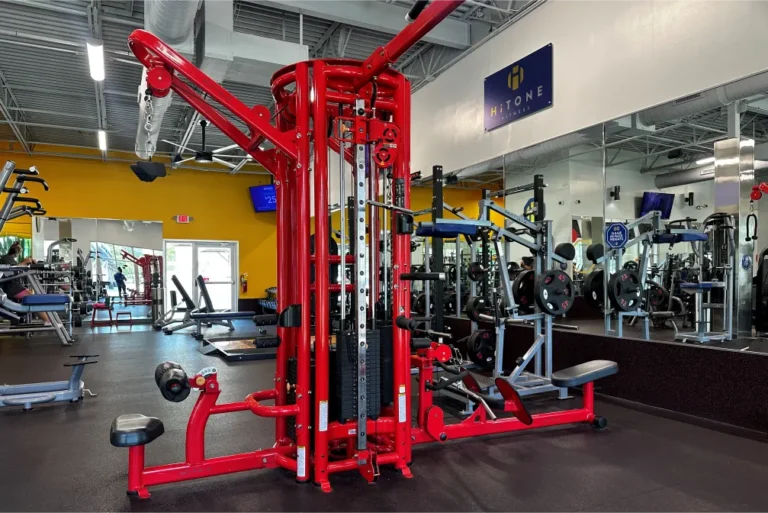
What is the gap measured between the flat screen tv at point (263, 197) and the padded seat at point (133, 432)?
38.3 feet

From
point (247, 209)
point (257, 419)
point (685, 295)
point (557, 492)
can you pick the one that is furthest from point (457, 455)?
point (247, 209)

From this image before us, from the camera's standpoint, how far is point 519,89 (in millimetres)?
6227

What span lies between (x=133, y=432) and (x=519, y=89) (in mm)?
5611

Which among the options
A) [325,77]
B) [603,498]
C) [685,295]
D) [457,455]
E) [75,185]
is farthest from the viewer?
[75,185]

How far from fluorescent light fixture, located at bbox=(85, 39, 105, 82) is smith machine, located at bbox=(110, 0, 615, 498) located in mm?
3837

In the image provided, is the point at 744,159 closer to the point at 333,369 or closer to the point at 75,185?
the point at 333,369

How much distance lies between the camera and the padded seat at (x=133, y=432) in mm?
2504

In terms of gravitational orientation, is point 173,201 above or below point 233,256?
above

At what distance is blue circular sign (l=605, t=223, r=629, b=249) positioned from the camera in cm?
534

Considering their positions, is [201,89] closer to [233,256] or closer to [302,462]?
[302,462]

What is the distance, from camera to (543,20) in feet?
19.1

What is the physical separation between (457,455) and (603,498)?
916 millimetres

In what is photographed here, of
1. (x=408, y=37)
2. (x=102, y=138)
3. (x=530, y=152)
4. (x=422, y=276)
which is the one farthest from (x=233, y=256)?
(x=408, y=37)

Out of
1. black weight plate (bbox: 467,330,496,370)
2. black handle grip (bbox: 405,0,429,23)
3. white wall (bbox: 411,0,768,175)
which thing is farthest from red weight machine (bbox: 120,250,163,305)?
black handle grip (bbox: 405,0,429,23)
